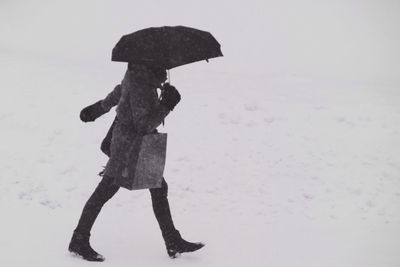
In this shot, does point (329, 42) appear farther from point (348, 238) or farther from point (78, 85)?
point (348, 238)

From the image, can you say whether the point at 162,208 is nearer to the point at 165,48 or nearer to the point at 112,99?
the point at 112,99

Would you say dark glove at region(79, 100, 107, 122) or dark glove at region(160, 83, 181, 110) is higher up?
dark glove at region(160, 83, 181, 110)

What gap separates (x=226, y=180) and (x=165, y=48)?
11.0ft

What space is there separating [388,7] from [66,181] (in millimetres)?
43017

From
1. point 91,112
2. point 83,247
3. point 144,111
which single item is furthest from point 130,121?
point 83,247

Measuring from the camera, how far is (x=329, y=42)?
95.5 ft

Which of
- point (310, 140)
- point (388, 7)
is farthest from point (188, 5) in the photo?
point (310, 140)

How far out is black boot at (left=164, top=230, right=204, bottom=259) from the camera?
192 inches

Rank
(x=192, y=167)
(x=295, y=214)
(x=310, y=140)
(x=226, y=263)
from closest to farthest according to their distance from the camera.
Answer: (x=226, y=263)
(x=295, y=214)
(x=192, y=167)
(x=310, y=140)

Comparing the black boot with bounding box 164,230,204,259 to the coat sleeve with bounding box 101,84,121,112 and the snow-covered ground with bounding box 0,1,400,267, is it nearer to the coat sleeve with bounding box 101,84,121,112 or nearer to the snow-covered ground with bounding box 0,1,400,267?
the snow-covered ground with bounding box 0,1,400,267

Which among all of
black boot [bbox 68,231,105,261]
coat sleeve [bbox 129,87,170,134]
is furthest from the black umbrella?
black boot [bbox 68,231,105,261]

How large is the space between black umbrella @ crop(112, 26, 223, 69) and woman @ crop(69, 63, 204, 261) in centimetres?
21

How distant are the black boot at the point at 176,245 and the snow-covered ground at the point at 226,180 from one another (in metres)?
0.12

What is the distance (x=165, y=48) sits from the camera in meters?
4.25
